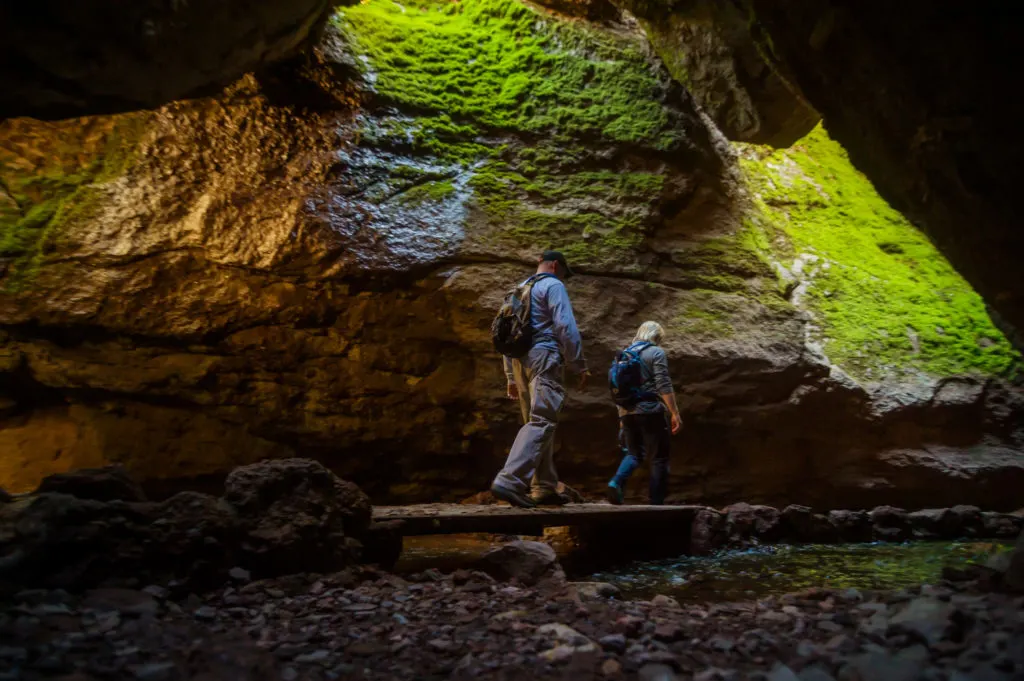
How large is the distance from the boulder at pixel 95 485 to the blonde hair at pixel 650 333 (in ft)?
15.9

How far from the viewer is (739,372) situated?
7324 mm

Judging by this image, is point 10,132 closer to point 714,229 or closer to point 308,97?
point 308,97

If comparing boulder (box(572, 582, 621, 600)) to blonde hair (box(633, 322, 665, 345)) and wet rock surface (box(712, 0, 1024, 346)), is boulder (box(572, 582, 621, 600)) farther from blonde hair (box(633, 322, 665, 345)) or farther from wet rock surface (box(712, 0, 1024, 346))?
blonde hair (box(633, 322, 665, 345))

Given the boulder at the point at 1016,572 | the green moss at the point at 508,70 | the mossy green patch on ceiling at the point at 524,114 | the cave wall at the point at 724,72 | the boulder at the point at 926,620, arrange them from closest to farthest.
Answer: the boulder at the point at 926,620 < the boulder at the point at 1016,572 < the cave wall at the point at 724,72 < the mossy green patch on ceiling at the point at 524,114 < the green moss at the point at 508,70

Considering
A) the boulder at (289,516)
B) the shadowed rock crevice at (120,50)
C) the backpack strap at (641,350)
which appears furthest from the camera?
the backpack strap at (641,350)

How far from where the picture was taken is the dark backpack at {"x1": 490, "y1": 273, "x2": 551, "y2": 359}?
5391 mm

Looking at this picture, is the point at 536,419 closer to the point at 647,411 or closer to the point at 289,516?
the point at 647,411

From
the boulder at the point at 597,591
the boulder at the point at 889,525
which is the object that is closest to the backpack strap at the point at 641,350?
the boulder at the point at 889,525

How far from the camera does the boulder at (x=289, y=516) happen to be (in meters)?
3.45

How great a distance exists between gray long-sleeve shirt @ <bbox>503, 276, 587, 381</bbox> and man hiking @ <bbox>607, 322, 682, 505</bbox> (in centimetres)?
108

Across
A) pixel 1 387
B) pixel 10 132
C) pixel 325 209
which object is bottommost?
pixel 1 387

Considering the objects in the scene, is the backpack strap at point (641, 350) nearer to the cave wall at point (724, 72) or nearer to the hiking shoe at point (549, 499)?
the hiking shoe at point (549, 499)

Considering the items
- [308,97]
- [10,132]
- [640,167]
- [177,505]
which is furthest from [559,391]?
[10,132]

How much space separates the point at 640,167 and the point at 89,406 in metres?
7.19
